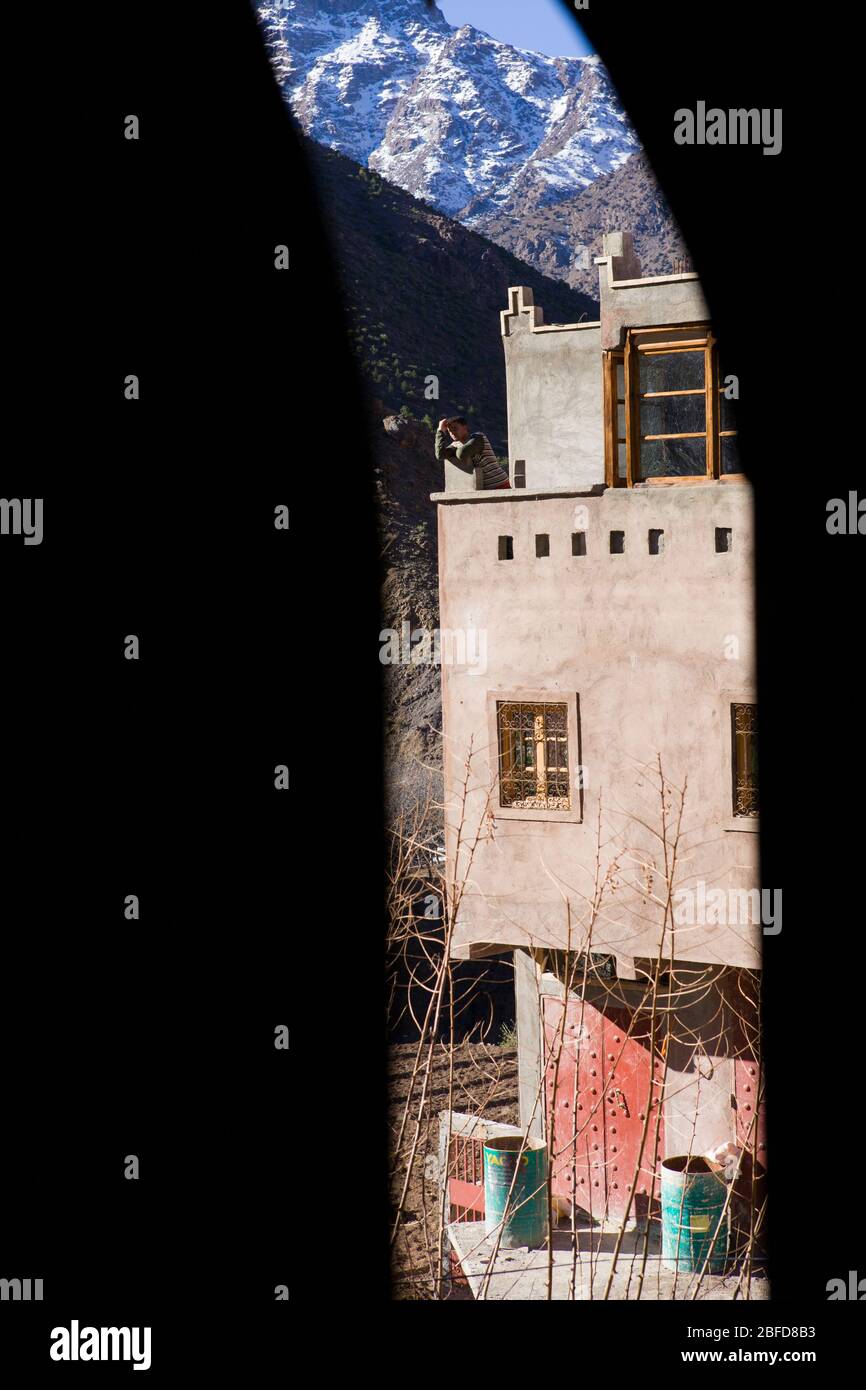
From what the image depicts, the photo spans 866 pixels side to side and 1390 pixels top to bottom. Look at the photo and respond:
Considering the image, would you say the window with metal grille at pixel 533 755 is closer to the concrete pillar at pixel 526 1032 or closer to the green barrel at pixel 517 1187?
the green barrel at pixel 517 1187

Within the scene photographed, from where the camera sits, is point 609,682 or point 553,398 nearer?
point 609,682

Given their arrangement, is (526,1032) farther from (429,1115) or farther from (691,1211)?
(429,1115)

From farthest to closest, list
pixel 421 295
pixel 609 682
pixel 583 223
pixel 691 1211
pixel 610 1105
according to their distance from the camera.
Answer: pixel 583 223
pixel 421 295
pixel 610 1105
pixel 691 1211
pixel 609 682

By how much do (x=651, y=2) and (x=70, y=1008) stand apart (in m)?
4.88

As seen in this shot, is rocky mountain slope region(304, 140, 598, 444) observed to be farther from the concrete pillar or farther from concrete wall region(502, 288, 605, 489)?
the concrete pillar

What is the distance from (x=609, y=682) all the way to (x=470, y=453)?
243cm

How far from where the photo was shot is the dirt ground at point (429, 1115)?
13.3 m

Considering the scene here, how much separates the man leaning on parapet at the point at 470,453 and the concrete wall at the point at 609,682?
0.62m

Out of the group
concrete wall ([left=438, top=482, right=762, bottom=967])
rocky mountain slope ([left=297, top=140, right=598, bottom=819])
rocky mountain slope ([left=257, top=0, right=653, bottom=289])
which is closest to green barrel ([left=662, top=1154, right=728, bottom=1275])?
concrete wall ([left=438, top=482, right=762, bottom=967])

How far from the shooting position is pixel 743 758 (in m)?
10.8

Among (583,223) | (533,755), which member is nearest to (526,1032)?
(533,755)

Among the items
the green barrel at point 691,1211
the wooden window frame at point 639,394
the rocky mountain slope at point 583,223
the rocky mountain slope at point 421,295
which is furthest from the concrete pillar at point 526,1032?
the rocky mountain slope at point 583,223

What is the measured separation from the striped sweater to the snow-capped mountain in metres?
42.3
